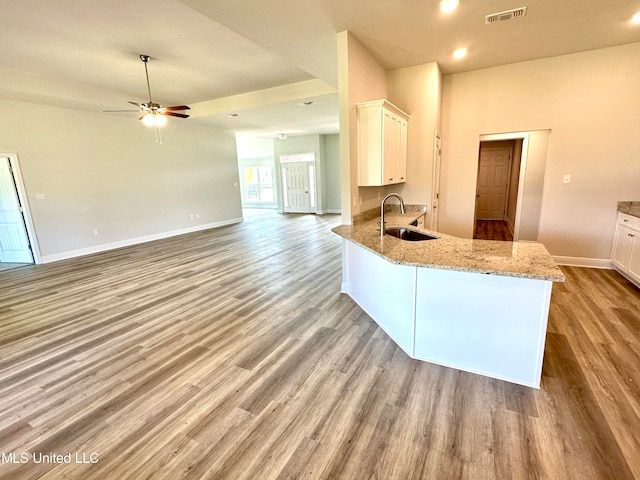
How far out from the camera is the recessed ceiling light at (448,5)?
103 inches

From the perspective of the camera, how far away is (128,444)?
1.66 m

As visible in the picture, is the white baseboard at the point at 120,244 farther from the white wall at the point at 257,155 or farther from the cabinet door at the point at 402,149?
the cabinet door at the point at 402,149

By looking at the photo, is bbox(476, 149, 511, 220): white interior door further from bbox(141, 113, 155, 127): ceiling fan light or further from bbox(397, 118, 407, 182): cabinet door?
bbox(141, 113, 155, 127): ceiling fan light

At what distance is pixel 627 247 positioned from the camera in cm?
371

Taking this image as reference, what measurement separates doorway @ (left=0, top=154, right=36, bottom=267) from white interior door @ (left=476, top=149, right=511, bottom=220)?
1028cm

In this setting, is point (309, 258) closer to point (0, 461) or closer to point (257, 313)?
point (257, 313)

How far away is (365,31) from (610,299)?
13.1 feet

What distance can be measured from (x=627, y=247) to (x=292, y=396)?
457cm

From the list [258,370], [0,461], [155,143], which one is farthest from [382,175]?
[155,143]

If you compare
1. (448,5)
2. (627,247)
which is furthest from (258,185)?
(627,247)

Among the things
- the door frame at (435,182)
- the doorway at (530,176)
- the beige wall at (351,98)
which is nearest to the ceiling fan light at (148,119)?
the beige wall at (351,98)

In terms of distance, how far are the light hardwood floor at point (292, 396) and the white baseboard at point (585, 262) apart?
0.75 meters

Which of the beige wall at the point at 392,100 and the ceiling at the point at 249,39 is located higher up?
the ceiling at the point at 249,39

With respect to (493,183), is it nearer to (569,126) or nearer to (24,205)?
(569,126)
